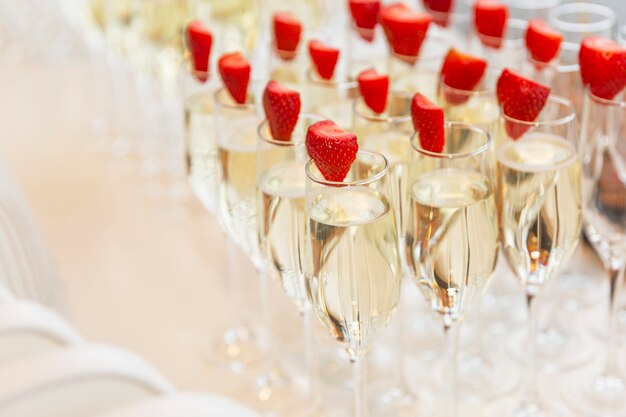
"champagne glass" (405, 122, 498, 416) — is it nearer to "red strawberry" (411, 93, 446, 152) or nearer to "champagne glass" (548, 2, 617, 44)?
"red strawberry" (411, 93, 446, 152)

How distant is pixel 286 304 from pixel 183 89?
34cm

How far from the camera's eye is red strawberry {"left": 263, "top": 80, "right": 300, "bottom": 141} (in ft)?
3.26

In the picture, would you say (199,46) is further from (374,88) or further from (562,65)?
(562,65)

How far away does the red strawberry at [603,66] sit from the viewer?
99 centimetres

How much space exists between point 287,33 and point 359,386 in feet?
1.65

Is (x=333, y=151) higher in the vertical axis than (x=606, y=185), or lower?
higher

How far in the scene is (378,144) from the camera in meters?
1.06

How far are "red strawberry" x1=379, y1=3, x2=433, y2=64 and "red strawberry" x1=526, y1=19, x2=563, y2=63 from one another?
0.13m

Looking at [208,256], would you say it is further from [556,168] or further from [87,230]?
[556,168]

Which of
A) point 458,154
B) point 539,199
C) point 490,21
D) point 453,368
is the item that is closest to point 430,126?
point 458,154

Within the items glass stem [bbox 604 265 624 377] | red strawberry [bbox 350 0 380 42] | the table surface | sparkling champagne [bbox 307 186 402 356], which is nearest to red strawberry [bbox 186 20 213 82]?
red strawberry [bbox 350 0 380 42]

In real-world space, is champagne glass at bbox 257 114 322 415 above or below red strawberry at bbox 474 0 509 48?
below

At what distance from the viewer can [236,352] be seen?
1.27m

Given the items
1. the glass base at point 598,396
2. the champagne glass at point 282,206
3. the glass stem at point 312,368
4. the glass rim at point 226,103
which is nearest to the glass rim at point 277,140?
the champagne glass at point 282,206
